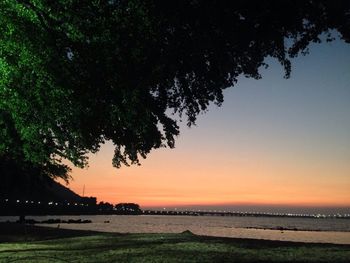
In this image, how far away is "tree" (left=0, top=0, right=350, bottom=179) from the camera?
36.4ft

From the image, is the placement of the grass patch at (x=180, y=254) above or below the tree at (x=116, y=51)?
below

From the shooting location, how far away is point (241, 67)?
56.4ft

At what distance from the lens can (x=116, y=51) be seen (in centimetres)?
1182

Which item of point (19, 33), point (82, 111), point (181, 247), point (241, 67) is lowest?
point (181, 247)

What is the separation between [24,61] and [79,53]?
1668 mm

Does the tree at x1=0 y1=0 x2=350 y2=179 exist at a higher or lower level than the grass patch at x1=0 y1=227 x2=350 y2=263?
higher

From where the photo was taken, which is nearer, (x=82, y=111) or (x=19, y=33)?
(x=19, y=33)

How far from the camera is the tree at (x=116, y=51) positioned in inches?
437

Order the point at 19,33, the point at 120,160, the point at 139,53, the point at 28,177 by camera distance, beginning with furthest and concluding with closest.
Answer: the point at 28,177, the point at 120,160, the point at 139,53, the point at 19,33

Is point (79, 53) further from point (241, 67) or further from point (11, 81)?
point (241, 67)

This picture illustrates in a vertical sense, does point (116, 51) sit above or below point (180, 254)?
above

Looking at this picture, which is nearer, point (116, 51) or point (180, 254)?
point (116, 51)

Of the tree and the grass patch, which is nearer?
the tree

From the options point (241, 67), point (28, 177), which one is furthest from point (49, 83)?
point (28, 177)
